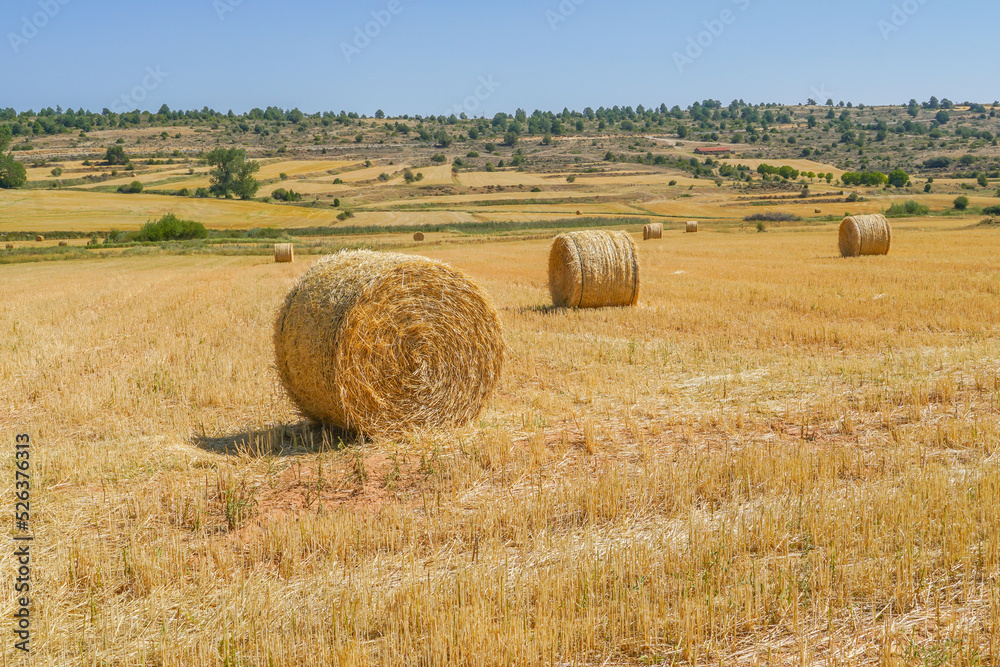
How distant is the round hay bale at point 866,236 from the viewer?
27094 millimetres

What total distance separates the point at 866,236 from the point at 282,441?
78.6ft

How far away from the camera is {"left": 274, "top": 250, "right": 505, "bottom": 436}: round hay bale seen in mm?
8039

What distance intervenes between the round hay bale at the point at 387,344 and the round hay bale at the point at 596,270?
820 cm

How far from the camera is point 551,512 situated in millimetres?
5926

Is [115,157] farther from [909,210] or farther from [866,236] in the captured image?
[866,236]

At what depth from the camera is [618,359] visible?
38.4ft

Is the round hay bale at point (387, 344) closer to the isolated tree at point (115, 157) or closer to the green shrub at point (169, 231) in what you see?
the green shrub at point (169, 231)

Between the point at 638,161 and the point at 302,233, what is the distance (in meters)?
70.5

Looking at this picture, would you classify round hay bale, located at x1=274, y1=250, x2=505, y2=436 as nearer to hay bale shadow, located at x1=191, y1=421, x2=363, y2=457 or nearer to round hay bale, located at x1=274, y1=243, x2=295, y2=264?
hay bale shadow, located at x1=191, y1=421, x2=363, y2=457

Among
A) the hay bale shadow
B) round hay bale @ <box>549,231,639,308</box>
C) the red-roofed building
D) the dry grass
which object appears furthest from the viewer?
the red-roofed building

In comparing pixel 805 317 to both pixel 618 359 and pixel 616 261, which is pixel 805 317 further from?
pixel 618 359

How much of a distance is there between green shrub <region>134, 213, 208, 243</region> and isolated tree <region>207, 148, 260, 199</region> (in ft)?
111

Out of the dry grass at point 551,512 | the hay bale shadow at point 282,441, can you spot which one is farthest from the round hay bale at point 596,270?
the hay bale shadow at point 282,441

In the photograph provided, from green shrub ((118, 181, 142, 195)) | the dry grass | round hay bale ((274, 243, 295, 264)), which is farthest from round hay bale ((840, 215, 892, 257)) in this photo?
green shrub ((118, 181, 142, 195))
